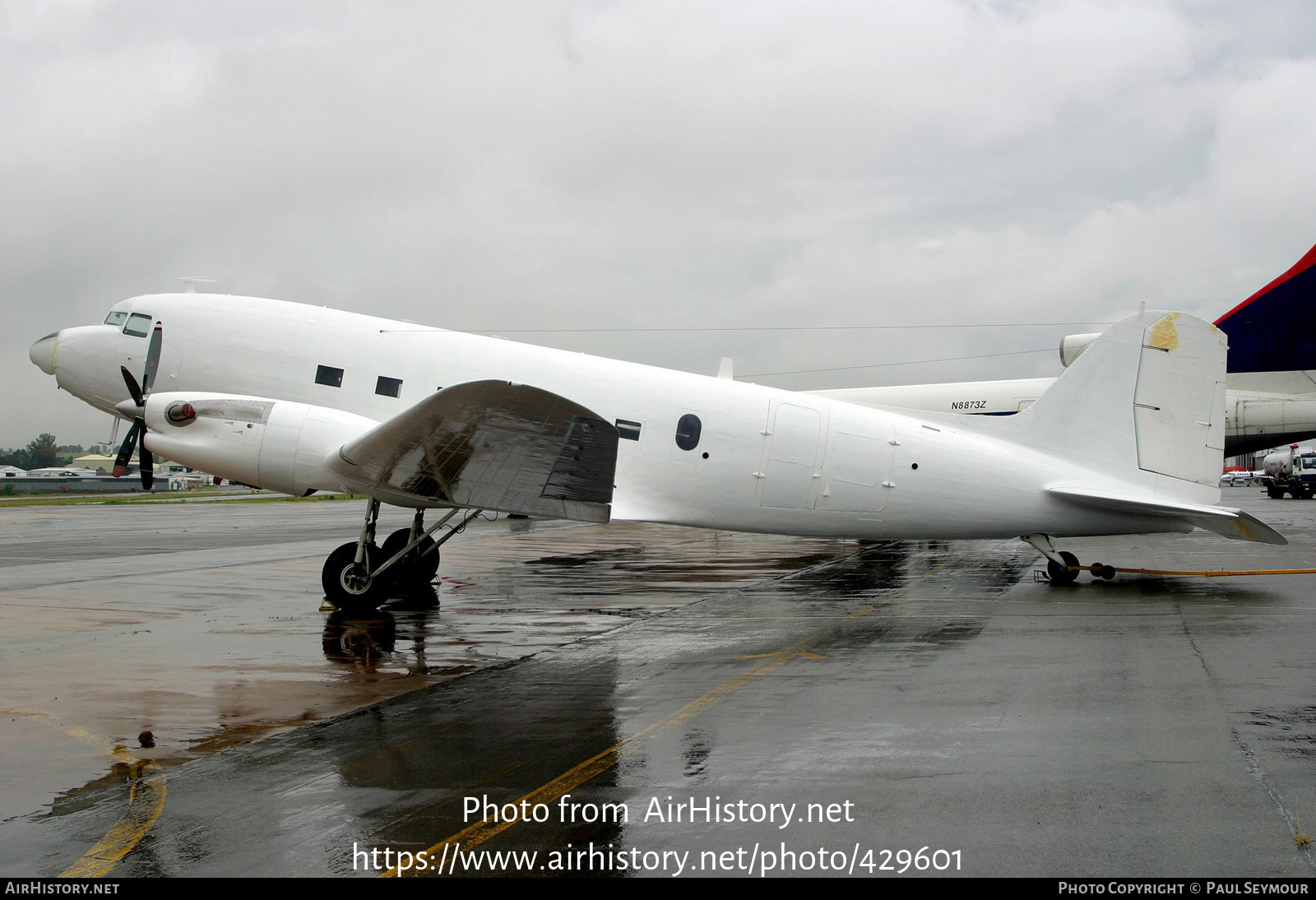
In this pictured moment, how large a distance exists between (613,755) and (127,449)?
1140 cm

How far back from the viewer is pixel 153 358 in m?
14.9

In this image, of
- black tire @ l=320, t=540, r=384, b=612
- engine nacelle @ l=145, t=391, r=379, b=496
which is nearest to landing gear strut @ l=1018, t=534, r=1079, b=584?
black tire @ l=320, t=540, r=384, b=612

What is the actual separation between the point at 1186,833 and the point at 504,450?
891 centimetres

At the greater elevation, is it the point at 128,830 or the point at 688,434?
the point at 688,434

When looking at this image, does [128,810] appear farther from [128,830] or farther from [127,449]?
[127,449]

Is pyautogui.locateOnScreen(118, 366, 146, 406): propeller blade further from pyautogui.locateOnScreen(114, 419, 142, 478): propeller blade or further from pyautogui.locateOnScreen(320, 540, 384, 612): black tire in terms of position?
pyautogui.locateOnScreen(320, 540, 384, 612): black tire

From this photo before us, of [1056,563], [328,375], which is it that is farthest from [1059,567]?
[328,375]

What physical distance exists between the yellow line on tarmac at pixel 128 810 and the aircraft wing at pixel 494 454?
486 cm

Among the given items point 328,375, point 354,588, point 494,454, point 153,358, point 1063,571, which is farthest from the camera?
point 1063,571

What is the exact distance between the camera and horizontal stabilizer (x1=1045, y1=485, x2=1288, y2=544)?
46.5ft

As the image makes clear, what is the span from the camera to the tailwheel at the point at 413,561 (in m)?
15.5

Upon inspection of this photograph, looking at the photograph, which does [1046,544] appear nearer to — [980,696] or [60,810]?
[980,696]

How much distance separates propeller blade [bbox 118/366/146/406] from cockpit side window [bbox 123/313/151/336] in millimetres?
832
